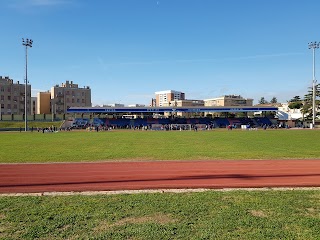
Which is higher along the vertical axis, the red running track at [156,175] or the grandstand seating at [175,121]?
the grandstand seating at [175,121]

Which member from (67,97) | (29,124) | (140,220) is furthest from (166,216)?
(67,97)

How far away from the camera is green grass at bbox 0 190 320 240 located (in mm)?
5414

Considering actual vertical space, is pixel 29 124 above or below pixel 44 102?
below

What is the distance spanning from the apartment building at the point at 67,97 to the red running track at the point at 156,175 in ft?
297

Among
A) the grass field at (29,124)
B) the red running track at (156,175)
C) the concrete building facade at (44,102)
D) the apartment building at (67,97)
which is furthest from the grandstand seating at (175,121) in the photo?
the red running track at (156,175)

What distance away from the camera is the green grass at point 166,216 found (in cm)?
541

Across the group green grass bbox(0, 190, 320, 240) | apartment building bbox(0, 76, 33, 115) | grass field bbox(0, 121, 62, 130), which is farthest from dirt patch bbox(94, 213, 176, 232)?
apartment building bbox(0, 76, 33, 115)

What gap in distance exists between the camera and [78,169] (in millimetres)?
13352

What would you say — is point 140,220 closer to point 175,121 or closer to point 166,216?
point 166,216

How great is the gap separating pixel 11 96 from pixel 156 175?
92.2m

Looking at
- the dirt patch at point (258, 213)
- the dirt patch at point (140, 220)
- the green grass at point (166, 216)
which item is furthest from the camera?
the dirt patch at point (258, 213)

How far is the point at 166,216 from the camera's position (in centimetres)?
641

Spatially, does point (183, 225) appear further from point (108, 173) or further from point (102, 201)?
point (108, 173)

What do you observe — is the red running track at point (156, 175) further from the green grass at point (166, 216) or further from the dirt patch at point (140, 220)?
the dirt patch at point (140, 220)
